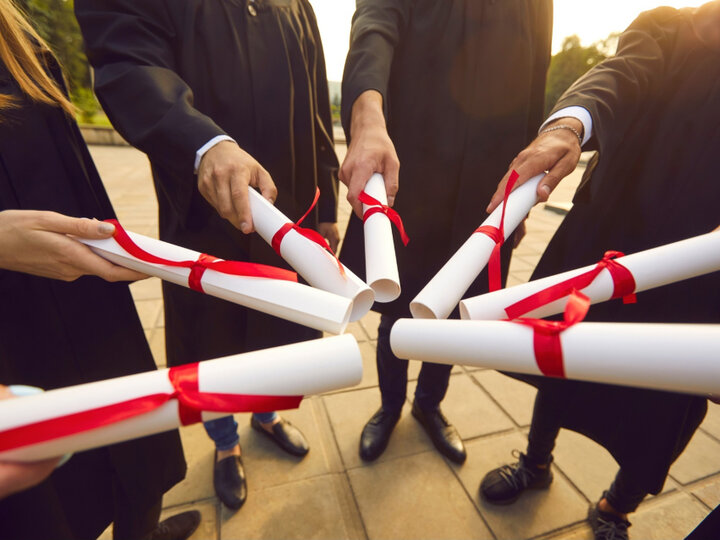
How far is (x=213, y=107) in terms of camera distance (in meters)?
1.34

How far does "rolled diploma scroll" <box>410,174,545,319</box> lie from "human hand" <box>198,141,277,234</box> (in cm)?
49

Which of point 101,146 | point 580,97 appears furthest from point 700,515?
point 101,146

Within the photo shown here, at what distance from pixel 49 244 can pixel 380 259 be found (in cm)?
75

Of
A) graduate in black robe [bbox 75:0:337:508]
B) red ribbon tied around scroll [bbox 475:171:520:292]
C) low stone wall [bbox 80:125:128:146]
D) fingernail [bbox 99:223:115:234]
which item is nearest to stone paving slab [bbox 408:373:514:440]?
graduate in black robe [bbox 75:0:337:508]

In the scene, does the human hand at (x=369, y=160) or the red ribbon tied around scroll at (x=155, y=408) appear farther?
the human hand at (x=369, y=160)

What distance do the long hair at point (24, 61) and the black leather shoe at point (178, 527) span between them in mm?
1596

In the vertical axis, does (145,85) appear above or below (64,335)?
above

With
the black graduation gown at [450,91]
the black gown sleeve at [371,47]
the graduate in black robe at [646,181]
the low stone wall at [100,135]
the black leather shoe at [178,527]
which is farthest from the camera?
the low stone wall at [100,135]

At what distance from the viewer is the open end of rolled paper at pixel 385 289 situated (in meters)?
0.88

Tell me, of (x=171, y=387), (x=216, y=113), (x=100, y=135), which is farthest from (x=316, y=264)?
(x=100, y=135)

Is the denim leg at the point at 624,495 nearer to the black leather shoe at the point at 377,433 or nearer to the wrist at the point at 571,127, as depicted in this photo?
the black leather shoe at the point at 377,433

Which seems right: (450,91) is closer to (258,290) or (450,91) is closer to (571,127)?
(571,127)

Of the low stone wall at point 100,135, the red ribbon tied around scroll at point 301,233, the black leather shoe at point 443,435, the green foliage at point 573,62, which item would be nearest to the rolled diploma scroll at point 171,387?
the red ribbon tied around scroll at point 301,233

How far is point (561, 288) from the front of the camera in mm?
779
